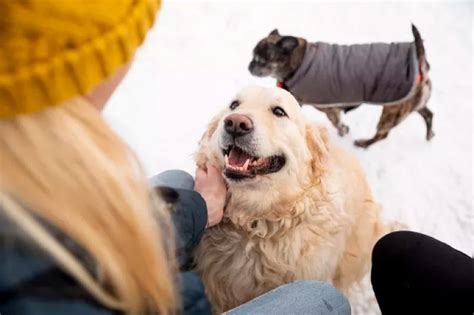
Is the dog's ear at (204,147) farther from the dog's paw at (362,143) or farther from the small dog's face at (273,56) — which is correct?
the dog's paw at (362,143)

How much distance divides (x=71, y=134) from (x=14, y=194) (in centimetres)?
11

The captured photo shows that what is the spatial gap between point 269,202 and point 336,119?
1436 millimetres

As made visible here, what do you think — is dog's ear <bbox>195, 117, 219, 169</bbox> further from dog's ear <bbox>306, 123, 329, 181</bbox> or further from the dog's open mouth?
dog's ear <bbox>306, 123, 329, 181</bbox>

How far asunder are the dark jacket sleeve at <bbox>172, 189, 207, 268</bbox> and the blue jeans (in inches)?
9.1

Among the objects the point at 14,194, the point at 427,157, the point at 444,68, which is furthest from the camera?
the point at 444,68

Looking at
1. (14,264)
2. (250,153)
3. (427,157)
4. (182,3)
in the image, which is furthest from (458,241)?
(182,3)

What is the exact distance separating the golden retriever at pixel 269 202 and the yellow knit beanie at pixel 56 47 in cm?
102

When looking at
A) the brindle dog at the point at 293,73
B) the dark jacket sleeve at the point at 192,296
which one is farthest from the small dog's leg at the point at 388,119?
the dark jacket sleeve at the point at 192,296

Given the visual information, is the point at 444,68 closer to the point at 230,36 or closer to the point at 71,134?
the point at 230,36

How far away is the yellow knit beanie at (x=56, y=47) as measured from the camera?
600 mm

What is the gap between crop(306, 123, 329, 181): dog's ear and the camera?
69.8 inches

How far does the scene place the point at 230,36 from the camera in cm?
353

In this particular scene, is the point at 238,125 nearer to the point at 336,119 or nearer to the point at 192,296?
the point at 192,296

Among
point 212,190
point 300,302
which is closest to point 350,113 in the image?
point 212,190
